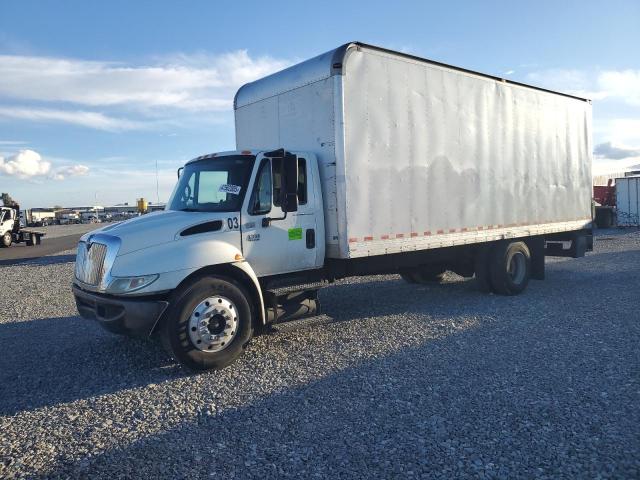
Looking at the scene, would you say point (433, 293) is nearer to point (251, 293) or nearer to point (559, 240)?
point (559, 240)

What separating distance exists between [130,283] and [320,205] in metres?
2.59

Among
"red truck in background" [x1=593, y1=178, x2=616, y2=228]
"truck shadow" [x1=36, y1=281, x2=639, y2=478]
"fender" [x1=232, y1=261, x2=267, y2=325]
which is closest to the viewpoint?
"truck shadow" [x1=36, y1=281, x2=639, y2=478]

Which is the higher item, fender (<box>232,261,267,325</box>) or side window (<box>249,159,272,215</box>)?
side window (<box>249,159,272,215</box>)

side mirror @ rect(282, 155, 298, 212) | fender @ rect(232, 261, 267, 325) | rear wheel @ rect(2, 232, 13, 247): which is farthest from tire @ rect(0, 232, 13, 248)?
side mirror @ rect(282, 155, 298, 212)

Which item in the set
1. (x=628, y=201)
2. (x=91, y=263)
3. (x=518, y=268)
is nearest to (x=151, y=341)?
(x=91, y=263)

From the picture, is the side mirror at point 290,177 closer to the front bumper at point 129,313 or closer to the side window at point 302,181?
the side window at point 302,181

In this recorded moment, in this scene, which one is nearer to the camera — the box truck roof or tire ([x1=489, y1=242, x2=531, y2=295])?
the box truck roof

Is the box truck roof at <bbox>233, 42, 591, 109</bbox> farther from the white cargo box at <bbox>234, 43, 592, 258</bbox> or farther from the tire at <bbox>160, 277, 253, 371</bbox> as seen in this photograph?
the tire at <bbox>160, 277, 253, 371</bbox>

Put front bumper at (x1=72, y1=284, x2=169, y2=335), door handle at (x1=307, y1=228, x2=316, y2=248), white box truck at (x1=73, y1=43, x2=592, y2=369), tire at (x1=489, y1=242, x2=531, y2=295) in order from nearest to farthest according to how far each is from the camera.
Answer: front bumper at (x1=72, y1=284, x2=169, y2=335) < white box truck at (x1=73, y1=43, x2=592, y2=369) < door handle at (x1=307, y1=228, x2=316, y2=248) < tire at (x1=489, y1=242, x2=531, y2=295)

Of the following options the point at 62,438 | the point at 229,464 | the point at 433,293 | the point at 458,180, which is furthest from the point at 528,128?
the point at 62,438

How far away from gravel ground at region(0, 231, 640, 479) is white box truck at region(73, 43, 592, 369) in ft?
2.53

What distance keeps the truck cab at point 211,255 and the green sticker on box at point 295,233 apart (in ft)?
0.04

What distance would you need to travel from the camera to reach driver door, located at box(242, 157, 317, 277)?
242 inches

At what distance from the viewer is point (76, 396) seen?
16.6 ft
